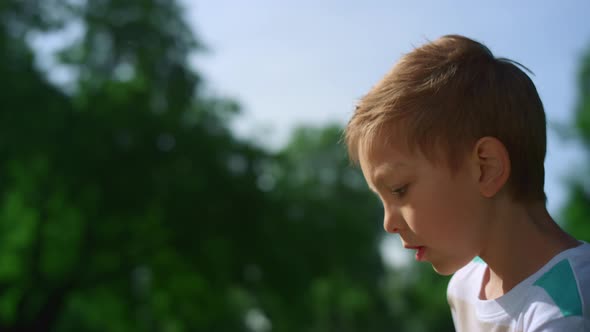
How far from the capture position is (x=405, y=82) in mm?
1794

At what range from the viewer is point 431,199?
68.2 inches

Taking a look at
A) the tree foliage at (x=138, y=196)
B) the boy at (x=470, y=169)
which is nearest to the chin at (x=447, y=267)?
the boy at (x=470, y=169)

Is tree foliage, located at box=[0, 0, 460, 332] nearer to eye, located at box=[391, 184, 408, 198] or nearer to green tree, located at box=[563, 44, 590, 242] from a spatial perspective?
green tree, located at box=[563, 44, 590, 242]

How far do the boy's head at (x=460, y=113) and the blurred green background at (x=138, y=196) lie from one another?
1384cm

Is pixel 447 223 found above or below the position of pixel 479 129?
below

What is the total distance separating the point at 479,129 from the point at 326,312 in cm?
3525

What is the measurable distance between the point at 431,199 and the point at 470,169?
0.11m

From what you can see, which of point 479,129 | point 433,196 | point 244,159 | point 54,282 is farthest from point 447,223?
point 244,159

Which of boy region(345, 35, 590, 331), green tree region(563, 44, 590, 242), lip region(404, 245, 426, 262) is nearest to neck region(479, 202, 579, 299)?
boy region(345, 35, 590, 331)

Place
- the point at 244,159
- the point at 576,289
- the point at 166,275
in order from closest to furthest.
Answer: the point at 576,289
the point at 166,275
the point at 244,159

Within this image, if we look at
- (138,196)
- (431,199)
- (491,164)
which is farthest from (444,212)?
(138,196)

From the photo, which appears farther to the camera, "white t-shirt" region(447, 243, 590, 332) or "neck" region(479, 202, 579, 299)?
"neck" region(479, 202, 579, 299)

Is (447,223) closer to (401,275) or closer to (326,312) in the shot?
(326,312)

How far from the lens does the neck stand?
172 cm
